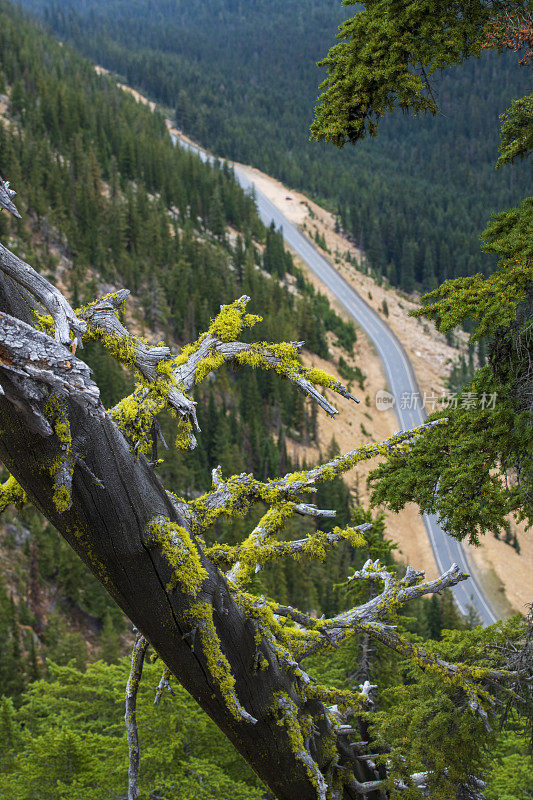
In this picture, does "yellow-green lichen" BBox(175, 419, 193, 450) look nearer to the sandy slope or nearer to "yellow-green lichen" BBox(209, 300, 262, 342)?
"yellow-green lichen" BBox(209, 300, 262, 342)

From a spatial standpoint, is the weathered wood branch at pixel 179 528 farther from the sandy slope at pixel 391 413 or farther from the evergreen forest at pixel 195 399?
the sandy slope at pixel 391 413

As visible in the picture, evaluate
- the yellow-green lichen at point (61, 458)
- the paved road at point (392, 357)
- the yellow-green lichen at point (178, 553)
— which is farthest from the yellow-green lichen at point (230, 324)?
the paved road at point (392, 357)

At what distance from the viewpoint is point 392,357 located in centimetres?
9538

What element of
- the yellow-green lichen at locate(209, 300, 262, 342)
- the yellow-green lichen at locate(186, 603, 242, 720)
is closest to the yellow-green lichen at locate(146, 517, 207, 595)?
the yellow-green lichen at locate(186, 603, 242, 720)

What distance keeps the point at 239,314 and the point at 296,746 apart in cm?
332

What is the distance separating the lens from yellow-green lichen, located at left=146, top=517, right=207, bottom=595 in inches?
165

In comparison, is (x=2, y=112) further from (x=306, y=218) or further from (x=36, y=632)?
(x=36, y=632)

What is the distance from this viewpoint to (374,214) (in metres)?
156

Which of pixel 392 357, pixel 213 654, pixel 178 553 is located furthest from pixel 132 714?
pixel 392 357

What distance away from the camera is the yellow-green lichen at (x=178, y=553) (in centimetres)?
418

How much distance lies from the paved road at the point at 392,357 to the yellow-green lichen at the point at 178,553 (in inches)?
1217

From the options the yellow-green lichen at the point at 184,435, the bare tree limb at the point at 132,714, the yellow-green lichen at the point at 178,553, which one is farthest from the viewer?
the bare tree limb at the point at 132,714

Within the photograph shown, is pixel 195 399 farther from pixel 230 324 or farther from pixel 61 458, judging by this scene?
pixel 61 458

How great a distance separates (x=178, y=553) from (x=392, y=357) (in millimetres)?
93103
